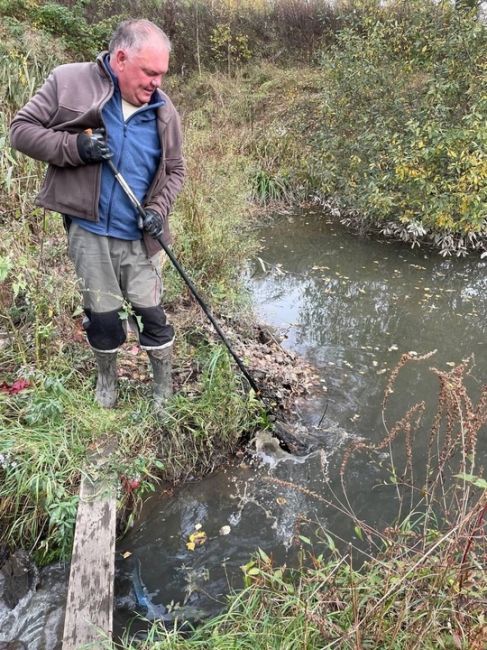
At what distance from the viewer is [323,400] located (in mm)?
4273

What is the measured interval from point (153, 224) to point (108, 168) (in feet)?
1.25

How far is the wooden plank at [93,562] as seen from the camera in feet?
6.61

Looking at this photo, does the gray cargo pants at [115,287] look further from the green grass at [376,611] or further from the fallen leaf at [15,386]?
the green grass at [376,611]

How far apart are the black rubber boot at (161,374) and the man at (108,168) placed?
0.05ft

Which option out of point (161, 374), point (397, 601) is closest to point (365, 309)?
point (161, 374)

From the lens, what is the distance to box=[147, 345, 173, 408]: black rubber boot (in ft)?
10.7

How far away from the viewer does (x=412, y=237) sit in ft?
25.2

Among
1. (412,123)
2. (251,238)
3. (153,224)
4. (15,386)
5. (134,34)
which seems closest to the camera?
(134,34)

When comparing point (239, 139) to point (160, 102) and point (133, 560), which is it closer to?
point (160, 102)

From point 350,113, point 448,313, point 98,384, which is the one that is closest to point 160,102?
point 98,384

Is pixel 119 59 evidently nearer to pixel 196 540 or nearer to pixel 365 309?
pixel 196 540

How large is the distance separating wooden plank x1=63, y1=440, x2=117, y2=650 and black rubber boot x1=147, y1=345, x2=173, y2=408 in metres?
0.62

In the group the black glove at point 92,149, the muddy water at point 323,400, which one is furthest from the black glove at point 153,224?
the muddy water at point 323,400

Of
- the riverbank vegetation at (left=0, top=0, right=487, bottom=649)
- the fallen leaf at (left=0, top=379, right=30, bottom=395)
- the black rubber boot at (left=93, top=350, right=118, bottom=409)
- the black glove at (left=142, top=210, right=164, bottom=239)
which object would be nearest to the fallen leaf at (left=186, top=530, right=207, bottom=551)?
the riverbank vegetation at (left=0, top=0, right=487, bottom=649)
